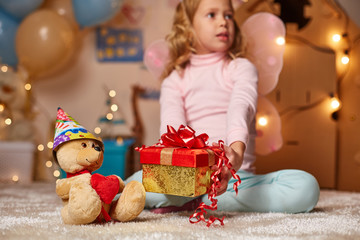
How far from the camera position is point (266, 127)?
1.46m

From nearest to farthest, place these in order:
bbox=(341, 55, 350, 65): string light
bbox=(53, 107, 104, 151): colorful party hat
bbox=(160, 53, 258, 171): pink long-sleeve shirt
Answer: bbox=(53, 107, 104, 151): colorful party hat → bbox=(160, 53, 258, 171): pink long-sleeve shirt → bbox=(341, 55, 350, 65): string light

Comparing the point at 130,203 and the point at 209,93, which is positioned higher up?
the point at 209,93

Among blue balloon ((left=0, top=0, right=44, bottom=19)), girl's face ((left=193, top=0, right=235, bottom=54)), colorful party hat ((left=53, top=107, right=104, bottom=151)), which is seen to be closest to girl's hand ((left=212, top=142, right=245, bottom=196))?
colorful party hat ((left=53, top=107, right=104, bottom=151))

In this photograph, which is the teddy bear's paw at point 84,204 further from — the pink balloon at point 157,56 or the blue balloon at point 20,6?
the blue balloon at point 20,6

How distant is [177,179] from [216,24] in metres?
0.60

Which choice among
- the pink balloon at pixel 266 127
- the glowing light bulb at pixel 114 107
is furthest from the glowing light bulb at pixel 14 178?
the pink balloon at pixel 266 127

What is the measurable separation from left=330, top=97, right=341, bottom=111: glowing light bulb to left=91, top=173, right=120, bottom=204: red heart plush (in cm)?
112

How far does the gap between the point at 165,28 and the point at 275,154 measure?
88 centimetres

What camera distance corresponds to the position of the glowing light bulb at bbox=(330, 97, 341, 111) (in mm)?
1636

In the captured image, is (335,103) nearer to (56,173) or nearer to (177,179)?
(177,179)

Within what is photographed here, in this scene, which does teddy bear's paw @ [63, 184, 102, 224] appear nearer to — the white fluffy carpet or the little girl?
the white fluffy carpet

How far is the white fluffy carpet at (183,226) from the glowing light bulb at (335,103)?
0.57 meters

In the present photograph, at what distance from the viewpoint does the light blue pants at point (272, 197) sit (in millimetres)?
1047

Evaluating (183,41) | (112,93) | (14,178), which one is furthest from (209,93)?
(14,178)
